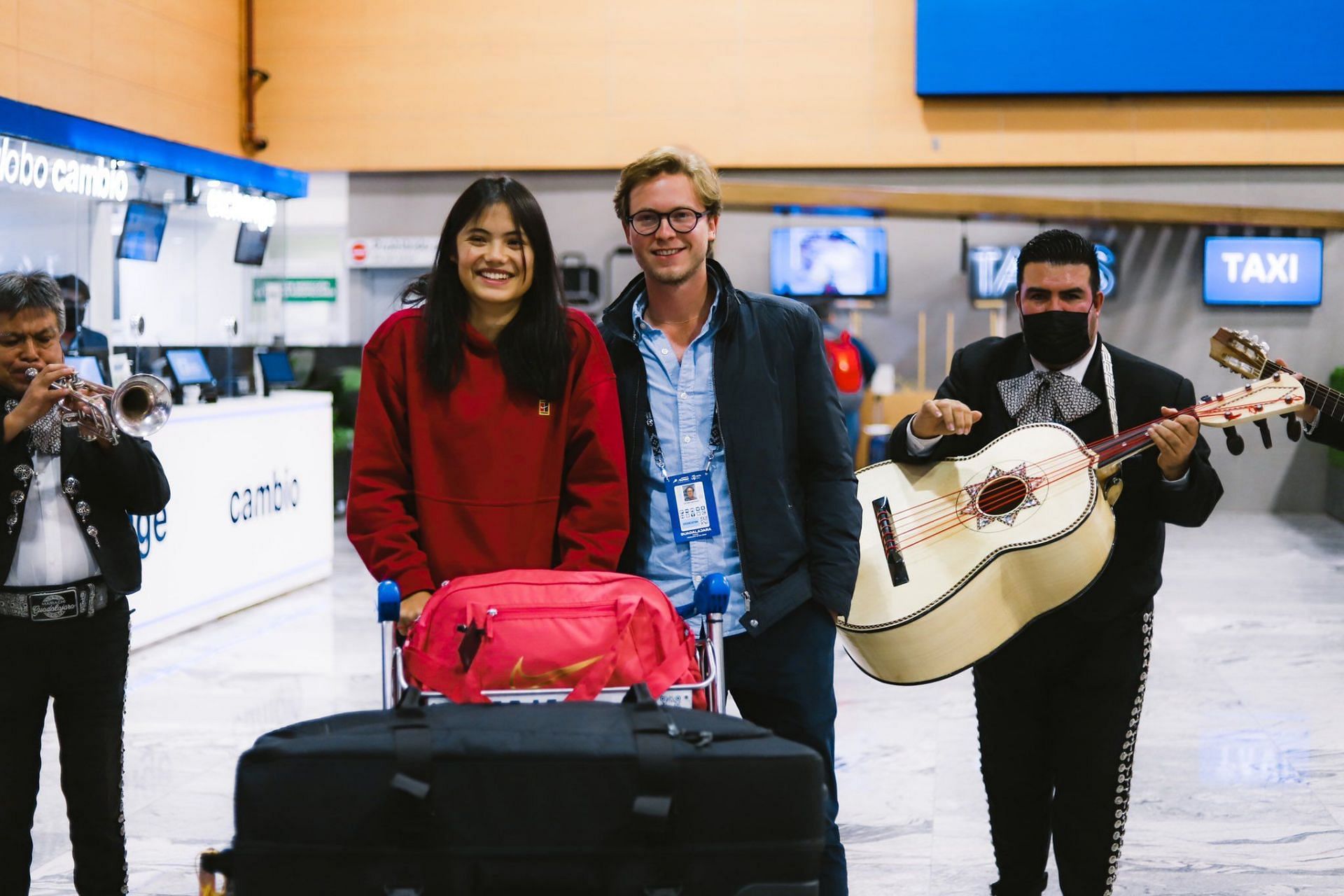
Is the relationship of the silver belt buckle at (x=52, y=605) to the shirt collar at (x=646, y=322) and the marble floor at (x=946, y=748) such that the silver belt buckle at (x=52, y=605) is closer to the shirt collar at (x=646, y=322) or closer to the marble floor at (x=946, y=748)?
the marble floor at (x=946, y=748)

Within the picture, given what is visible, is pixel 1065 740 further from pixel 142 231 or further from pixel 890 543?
pixel 142 231

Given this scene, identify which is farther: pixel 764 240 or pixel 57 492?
pixel 764 240

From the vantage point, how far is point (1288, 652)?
661 centimetres

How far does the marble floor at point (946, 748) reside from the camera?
3.86m

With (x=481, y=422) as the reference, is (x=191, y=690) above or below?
below

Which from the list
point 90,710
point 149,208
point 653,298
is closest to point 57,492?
point 90,710

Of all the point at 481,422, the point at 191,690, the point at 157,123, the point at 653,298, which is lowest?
the point at 191,690

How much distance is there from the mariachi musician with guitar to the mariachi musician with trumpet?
5.39 feet

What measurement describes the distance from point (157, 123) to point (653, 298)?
10362 millimetres

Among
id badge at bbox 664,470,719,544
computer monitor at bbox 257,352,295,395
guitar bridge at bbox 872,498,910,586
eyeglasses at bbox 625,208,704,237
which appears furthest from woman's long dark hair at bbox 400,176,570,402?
computer monitor at bbox 257,352,295,395

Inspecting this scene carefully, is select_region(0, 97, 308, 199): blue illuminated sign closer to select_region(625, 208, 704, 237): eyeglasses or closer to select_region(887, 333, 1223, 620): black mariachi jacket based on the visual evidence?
select_region(625, 208, 704, 237): eyeglasses

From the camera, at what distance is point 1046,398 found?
301 cm

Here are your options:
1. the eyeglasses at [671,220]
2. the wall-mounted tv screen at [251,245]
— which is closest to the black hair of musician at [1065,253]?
the eyeglasses at [671,220]

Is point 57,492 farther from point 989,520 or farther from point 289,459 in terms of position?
point 289,459
